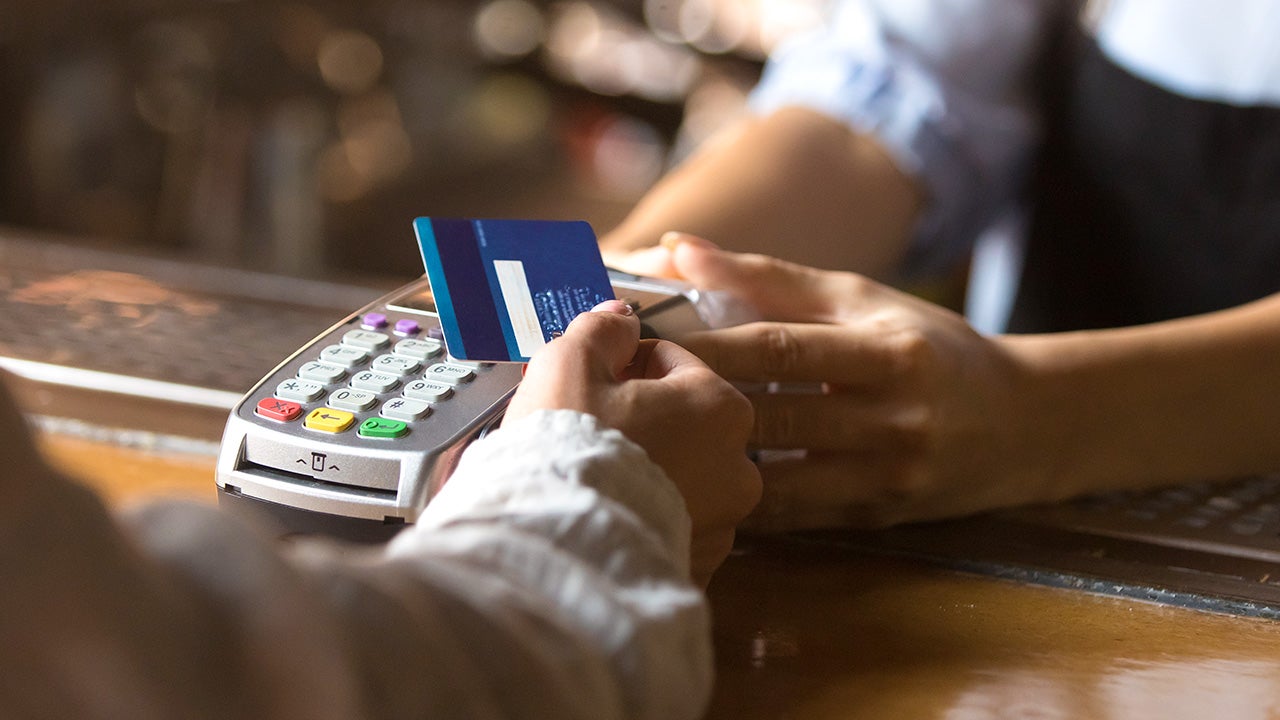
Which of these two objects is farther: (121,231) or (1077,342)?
(121,231)

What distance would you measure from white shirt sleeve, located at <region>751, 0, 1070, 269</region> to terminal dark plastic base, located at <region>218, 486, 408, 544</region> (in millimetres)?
476

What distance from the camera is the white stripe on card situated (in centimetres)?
35

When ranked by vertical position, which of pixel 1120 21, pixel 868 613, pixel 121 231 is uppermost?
pixel 1120 21

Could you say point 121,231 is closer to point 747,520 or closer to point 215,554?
point 747,520

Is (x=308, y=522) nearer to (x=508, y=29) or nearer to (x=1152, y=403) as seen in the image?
(x=1152, y=403)

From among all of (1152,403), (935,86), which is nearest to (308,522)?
(1152,403)

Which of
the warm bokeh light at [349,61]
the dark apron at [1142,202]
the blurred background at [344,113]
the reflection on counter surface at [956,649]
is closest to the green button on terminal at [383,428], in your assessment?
the reflection on counter surface at [956,649]

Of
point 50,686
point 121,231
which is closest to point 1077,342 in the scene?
point 50,686

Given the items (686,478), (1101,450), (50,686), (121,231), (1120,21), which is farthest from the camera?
(121,231)

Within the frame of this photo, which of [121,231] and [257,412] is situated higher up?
[257,412]

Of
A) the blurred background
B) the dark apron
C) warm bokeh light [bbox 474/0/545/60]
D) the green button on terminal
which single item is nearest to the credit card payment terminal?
the green button on terminal

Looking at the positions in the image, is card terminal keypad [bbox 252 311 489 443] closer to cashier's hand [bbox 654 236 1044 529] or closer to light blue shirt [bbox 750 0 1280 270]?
cashier's hand [bbox 654 236 1044 529]

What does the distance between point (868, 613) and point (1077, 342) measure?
0.17m

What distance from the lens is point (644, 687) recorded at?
0.82 ft
